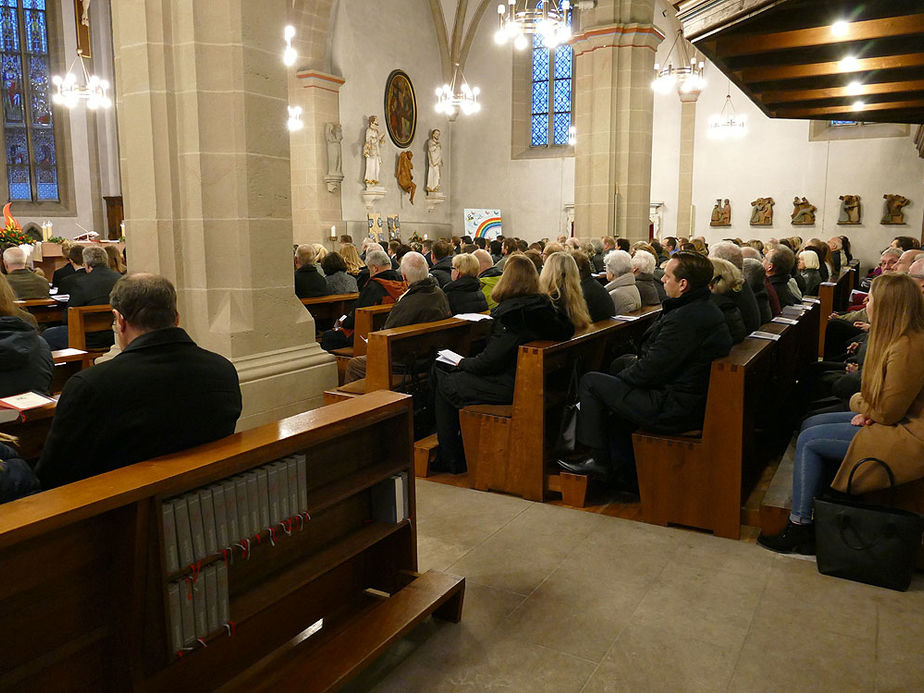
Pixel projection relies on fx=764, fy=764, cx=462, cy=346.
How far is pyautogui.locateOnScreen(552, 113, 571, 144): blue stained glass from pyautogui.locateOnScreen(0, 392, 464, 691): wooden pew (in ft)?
58.8

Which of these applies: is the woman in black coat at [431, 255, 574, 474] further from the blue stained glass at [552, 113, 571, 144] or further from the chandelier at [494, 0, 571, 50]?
the blue stained glass at [552, 113, 571, 144]

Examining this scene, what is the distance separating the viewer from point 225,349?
4.29 m

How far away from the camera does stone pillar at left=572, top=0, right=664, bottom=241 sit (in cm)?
1111

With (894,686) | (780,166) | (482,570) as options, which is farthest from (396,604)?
(780,166)

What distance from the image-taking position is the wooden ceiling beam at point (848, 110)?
6312mm

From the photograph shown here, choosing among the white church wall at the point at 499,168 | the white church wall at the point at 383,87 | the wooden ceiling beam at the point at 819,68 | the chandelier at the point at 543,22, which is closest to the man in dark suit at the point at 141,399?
the wooden ceiling beam at the point at 819,68

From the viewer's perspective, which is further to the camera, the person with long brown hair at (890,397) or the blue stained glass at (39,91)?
the blue stained glass at (39,91)

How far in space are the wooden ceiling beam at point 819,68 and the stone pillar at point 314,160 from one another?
1150 centimetres

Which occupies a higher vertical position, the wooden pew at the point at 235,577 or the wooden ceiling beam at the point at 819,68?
the wooden ceiling beam at the point at 819,68

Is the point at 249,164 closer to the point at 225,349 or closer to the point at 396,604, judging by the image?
the point at 225,349

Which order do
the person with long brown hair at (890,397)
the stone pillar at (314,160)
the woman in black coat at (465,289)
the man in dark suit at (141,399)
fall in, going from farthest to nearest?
the stone pillar at (314,160), the woman in black coat at (465,289), the person with long brown hair at (890,397), the man in dark suit at (141,399)

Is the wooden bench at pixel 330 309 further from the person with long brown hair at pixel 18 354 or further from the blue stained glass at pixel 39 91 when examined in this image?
the blue stained glass at pixel 39 91

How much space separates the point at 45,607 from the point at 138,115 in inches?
122

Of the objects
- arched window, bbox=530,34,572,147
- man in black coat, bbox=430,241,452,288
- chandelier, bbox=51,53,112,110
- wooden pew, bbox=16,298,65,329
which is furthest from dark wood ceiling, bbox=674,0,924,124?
arched window, bbox=530,34,572,147
